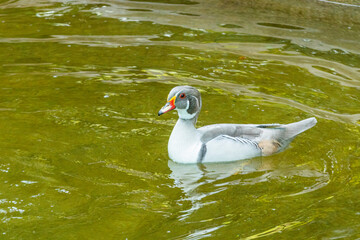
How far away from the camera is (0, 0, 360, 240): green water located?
5.79 m

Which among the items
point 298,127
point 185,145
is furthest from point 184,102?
point 298,127

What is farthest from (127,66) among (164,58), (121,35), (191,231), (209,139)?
→ (191,231)

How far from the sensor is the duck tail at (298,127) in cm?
728

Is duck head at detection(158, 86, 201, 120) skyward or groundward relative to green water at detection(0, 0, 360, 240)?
skyward

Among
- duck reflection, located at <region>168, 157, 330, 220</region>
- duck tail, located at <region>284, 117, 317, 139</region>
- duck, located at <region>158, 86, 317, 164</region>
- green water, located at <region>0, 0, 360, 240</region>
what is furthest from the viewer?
duck tail, located at <region>284, 117, 317, 139</region>

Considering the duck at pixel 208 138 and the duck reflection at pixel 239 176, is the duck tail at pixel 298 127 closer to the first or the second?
the duck at pixel 208 138

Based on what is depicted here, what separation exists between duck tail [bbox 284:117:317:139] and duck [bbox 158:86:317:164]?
0.7 inches

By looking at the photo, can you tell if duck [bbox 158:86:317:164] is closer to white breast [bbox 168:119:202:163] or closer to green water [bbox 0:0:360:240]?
white breast [bbox 168:119:202:163]

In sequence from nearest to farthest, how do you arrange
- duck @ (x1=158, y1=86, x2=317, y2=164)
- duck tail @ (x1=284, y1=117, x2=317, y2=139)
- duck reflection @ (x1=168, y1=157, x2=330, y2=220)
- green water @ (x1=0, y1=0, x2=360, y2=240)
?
green water @ (x1=0, y1=0, x2=360, y2=240), duck reflection @ (x1=168, y1=157, x2=330, y2=220), duck @ (x1=158, y1=86, x2=317, y2=164), duck tail @ (x1=284, y1=117, x2=317, y2=139)

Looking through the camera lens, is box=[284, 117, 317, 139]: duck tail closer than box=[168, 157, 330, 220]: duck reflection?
No

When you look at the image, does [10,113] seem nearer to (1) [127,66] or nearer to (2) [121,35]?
(1) [127,66]

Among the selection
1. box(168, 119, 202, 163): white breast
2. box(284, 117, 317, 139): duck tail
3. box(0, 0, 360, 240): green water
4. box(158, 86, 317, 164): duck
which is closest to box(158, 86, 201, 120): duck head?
box(158, 86, 317, 164): duck

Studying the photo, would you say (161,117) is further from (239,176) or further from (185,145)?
(239,176)

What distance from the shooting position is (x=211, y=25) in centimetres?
1162
